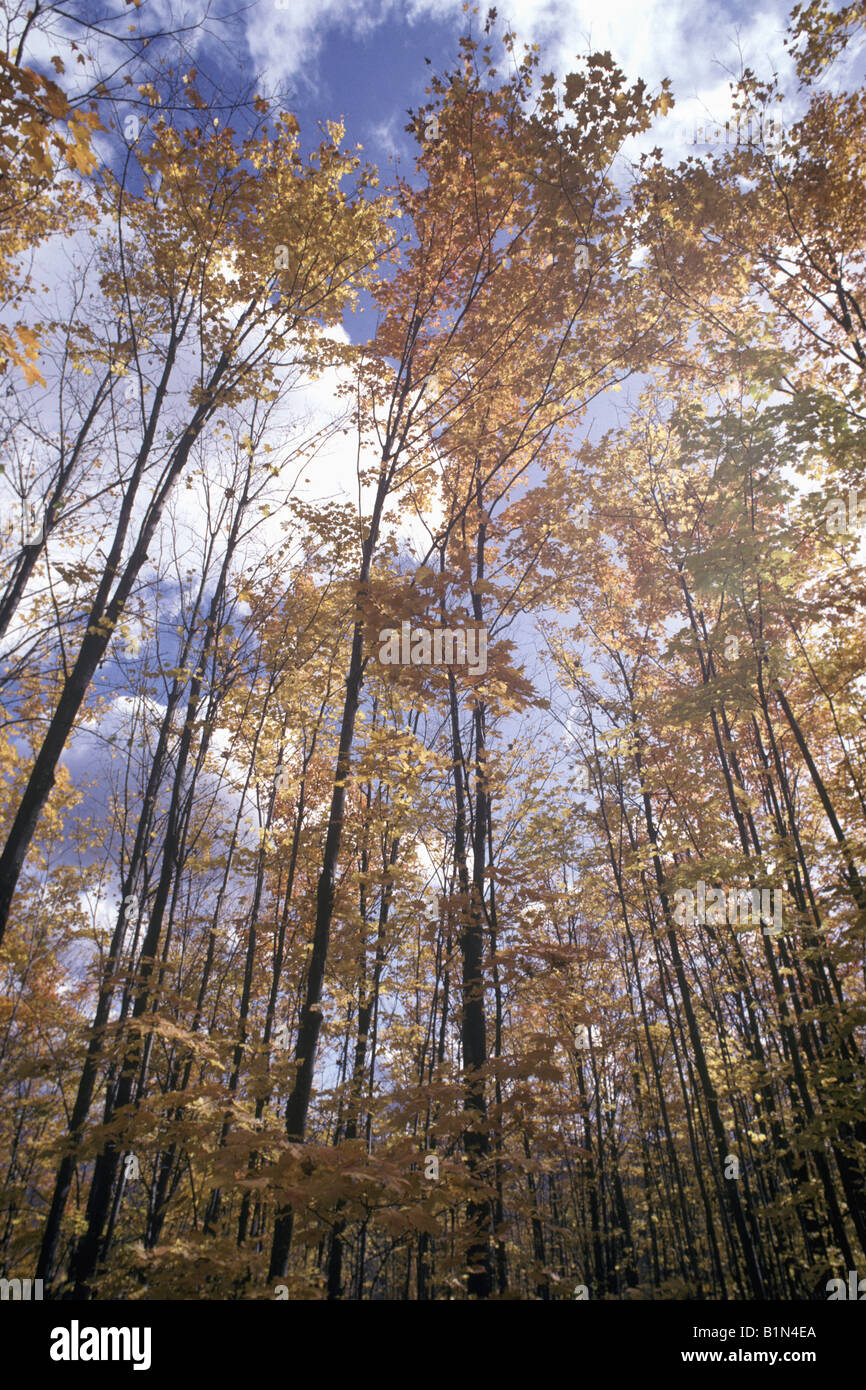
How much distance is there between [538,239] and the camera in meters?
6.94

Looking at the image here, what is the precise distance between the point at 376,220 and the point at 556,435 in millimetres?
3888

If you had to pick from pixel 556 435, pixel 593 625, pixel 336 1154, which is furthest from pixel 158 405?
pixel 593 625

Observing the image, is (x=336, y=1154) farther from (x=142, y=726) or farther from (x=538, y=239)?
(x=538, y=239)

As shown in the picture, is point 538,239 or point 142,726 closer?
point 538,239

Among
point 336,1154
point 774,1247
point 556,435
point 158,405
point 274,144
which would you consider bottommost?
point 774,1247

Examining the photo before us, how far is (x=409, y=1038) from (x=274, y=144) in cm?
1450

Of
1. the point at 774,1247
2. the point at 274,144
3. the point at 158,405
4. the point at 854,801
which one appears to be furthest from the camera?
the point at 774,1247

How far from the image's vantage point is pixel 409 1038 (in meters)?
11.6

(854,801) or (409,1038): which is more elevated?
(854,801)

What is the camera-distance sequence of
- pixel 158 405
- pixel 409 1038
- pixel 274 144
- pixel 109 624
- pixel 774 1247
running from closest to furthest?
pixel 109 624 → pixel 158 405 → pixel 274 144 → pixel 774 1247 → pixel 409 1038
